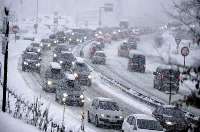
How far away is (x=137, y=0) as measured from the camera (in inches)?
7092

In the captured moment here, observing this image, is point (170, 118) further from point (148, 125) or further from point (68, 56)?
point (68, 56)

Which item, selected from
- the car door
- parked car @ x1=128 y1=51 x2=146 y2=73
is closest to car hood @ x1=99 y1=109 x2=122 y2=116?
the car door

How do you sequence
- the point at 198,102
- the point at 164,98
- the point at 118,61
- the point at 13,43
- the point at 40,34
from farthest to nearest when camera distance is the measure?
the point at 40,34 < the point at 13,43 < the point at 118,61 < the point at 164,98 < the point at 198,102

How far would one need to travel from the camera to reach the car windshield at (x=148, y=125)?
21.2 m

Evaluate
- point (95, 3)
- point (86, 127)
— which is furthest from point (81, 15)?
point (86, 127)

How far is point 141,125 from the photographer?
842 inches

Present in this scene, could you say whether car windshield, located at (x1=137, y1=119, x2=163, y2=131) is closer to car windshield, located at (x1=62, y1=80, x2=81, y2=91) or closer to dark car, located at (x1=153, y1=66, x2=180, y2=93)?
car windshield, located at (x1=62, y1=80, x2=81, y2=91)

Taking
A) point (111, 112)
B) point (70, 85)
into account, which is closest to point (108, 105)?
point (111, 112)

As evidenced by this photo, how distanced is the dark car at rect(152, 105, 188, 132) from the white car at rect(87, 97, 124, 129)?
2080mm

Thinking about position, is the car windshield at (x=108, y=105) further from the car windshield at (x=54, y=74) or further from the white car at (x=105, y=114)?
the car windshield at (x=54, y=74)

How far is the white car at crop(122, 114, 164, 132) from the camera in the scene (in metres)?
21.1

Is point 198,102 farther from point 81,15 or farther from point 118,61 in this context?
point 81,15

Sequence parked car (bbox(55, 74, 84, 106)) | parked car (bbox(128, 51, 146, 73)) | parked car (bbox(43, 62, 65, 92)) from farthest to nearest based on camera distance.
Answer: parked car (bbox(128, 51, 146, 73))
parked car (bbox(43, 62, 65, 92))
parked car (bbox(55, 74, 84, 106))

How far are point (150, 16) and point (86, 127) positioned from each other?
443 feet
